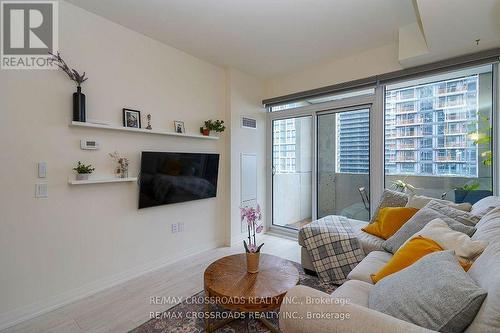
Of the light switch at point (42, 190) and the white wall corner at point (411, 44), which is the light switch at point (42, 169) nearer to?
the light switch at point (42, 190)

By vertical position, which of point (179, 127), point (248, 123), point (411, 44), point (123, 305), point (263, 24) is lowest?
point (123, 305)

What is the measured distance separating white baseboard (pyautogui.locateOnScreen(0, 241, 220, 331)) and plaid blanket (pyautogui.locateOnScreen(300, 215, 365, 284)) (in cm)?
169

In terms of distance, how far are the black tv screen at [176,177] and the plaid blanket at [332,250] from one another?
4.82 ft

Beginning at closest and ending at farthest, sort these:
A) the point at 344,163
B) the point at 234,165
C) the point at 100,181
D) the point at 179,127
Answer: the point at 100,181 → the point at 179,127 → the point at 344,163 → the point at 234,165

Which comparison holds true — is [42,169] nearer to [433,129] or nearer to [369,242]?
[369,242]

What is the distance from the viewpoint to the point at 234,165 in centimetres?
366

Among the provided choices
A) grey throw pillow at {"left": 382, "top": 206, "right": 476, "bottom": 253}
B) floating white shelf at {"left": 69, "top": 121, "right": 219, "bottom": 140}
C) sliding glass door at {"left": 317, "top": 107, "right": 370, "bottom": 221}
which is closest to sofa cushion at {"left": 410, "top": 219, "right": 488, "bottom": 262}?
grey throw pillow at {"left": 382, "top": 206, "right": 476, "bottom": 253}

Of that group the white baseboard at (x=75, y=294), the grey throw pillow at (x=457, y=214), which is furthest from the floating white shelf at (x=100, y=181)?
the grey throw pillow at (x=457, y=214)

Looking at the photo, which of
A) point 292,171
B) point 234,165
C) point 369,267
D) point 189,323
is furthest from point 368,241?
point 234,165

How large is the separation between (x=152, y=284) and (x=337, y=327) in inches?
84.4

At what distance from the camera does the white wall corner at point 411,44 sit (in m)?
2.47

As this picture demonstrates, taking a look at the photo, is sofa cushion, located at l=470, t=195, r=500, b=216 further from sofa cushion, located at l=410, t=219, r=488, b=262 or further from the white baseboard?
the white baseboard

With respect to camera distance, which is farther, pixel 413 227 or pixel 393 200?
pixel 393 200

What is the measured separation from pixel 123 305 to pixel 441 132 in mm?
3722
